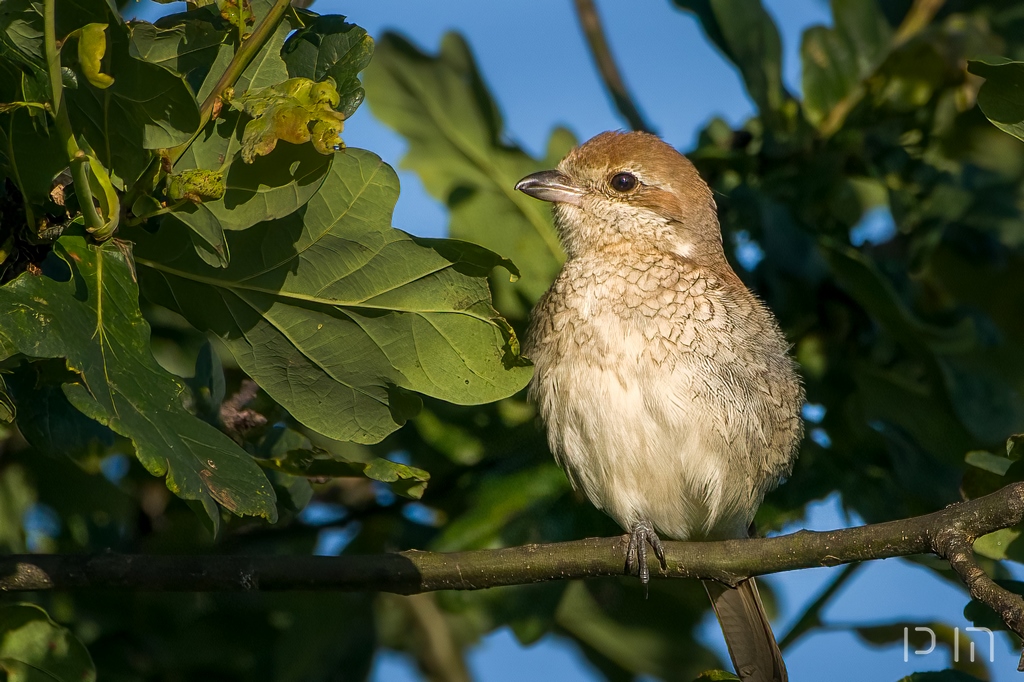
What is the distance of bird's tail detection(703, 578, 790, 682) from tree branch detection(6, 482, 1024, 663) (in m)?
1.22

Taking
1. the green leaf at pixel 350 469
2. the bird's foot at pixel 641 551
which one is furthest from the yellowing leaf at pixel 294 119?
the bird's foot at pixel 641 551

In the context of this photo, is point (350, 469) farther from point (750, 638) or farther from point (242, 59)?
point (750, 638)

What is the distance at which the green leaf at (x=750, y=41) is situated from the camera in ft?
14.1

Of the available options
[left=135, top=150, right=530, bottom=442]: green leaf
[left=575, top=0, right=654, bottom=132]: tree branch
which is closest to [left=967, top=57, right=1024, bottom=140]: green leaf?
[left=135, top=150, right=530, bottom=442]: green leaf

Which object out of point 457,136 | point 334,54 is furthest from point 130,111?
point 457,136

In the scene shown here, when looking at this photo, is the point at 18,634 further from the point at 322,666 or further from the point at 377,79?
the point at 377,79

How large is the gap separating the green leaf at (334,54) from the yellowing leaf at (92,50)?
0.51 metres

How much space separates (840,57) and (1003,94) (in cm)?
220

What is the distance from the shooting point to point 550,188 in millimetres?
4402

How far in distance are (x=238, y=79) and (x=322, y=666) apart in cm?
230

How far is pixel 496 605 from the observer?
4.07 meters

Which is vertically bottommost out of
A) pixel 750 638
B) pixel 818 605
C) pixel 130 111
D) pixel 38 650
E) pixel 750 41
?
pixel 38 650

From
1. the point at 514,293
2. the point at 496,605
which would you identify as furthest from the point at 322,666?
the point at 514,293

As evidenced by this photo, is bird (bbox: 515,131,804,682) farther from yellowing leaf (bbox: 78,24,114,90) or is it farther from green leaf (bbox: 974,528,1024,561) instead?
yellowing leaf (bbox: 78,24,114,90)
